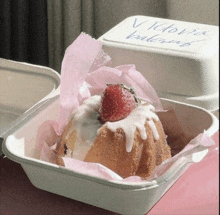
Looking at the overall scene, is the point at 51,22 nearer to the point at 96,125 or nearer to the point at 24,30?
the point at 24,30

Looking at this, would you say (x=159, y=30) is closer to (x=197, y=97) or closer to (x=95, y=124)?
(x=197, y=97)

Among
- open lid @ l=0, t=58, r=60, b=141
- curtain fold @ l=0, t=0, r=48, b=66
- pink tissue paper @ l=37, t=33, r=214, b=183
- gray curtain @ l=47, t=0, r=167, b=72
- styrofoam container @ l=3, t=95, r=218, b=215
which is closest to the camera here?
styrofoam container @ l=3, t=95, r=218, b=215

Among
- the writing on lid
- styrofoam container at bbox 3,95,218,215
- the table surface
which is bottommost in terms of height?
the table surface

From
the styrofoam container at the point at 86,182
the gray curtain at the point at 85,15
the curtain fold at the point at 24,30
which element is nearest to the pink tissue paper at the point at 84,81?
the styrofoam container at the point at 86,182

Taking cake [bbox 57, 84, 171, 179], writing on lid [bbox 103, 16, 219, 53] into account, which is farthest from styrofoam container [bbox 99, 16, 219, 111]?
cake [bbox 57, 84, 171, 179]

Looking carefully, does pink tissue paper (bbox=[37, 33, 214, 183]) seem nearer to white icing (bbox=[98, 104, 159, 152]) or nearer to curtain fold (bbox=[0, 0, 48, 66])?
white icing (bbox=[98, 104, 159, 152])

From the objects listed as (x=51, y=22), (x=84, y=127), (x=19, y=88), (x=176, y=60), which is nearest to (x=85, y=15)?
(x=51, y=22)
